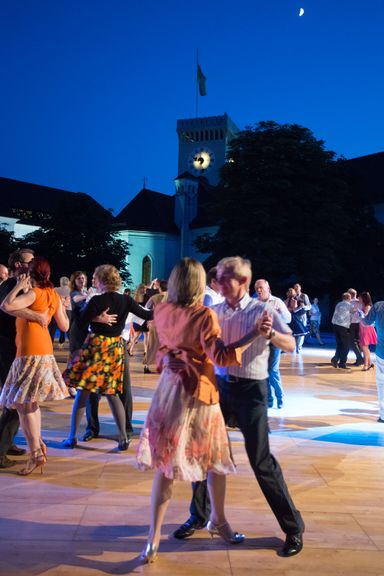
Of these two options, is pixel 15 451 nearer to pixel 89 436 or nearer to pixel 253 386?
pixel 89 436

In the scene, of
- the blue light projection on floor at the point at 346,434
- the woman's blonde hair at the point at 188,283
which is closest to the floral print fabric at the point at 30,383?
the woman's blonde hair at the point at 188,283

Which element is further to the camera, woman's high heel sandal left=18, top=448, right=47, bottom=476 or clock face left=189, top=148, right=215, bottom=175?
clock face left=189, top=148, right=215, bottom=175

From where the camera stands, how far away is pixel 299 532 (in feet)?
12.7

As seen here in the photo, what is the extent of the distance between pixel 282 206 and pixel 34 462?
32076 mm

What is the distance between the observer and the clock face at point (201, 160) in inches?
2825

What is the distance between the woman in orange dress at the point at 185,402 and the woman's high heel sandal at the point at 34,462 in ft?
6.60

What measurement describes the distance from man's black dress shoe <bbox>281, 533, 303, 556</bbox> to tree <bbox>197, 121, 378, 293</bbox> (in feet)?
99.4

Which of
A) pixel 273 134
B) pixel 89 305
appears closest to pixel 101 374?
pixel 89 305

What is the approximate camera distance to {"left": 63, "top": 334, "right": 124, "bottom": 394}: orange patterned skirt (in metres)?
5.88

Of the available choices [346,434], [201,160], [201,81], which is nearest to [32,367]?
[346,434]

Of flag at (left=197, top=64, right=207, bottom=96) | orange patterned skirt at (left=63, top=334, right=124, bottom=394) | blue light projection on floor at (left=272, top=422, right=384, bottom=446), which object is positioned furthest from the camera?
flag at (left=197, top=64, right=207, bottom=96)

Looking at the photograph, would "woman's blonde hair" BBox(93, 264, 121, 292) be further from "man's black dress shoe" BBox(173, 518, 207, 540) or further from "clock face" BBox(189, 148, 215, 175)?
"clock face" BBox(189, 148, 215, 175)

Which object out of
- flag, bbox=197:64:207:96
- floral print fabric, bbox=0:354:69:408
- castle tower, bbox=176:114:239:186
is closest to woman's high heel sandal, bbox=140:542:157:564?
floral print fabric, bbox=0:354:69:408

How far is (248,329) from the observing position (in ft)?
12.2
